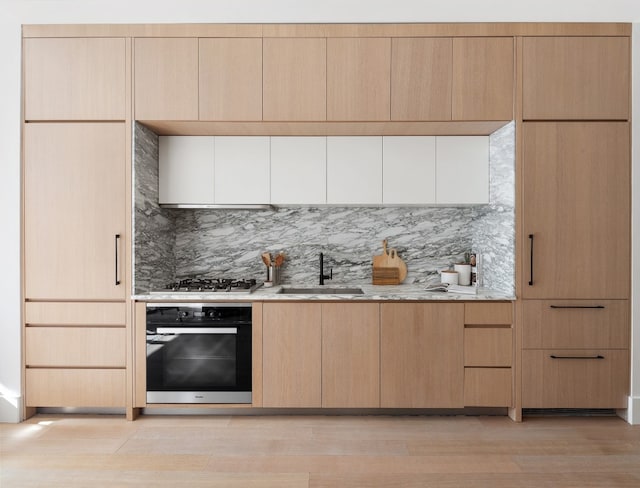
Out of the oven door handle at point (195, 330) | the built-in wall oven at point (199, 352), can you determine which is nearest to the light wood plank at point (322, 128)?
the built-in wall oven at point (199, 352)

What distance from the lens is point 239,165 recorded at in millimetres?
3090


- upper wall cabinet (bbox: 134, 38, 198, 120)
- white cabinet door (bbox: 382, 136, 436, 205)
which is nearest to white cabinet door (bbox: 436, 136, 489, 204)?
white cabinet door (bbox: 382, 136, 436, 205)

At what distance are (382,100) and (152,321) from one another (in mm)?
2066

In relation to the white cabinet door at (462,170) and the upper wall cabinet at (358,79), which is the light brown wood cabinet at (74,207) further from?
the white cabinet door at (462,170)

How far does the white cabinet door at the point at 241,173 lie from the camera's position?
3088mm

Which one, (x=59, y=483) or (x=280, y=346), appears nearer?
(x=59, y=483)

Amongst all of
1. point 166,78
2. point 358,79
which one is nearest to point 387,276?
point 358,79

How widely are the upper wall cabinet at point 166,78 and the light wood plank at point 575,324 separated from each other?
100 inches

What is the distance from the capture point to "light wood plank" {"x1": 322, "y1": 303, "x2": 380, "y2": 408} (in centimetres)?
276

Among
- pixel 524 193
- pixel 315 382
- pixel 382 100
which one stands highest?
pixel 382 100

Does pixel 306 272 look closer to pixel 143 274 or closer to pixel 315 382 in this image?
pixel 315 382

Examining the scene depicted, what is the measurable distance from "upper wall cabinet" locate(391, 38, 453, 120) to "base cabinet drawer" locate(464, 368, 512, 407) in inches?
65.1

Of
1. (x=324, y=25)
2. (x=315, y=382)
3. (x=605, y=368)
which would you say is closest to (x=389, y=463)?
(x=315, y=382)

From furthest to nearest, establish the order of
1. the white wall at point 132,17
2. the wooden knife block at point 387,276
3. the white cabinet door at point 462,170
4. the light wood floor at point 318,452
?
the wooden knife block at point 387,276
the white cabinet door at point 462,170
the white wall at point 132,17
the light wood floor at point 318,452
